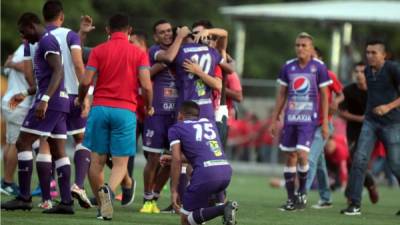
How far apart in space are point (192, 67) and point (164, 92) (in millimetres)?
938

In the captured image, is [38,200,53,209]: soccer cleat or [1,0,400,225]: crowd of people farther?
[38,200,53,209]: soccer cleat

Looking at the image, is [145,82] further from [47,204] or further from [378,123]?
[378,123]

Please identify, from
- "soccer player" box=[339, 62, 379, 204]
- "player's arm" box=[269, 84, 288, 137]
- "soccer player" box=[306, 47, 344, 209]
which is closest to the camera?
"player's arm" box=[269, 84, 288, 137]

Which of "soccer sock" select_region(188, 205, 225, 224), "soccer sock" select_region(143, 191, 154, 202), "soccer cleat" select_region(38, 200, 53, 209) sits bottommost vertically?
"soccer cleat" select_region(38, 200, 53, 209)

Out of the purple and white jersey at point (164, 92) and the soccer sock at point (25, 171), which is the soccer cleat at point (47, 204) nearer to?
the soccer sock at point (25, 171)

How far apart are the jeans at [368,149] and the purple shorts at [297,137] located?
0.83 metres

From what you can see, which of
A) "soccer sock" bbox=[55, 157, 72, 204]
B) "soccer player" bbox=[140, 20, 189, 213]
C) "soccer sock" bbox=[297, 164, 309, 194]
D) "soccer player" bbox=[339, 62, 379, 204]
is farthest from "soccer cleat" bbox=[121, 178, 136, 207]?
"soccer player" bbox=[339, 62, 379, 204]

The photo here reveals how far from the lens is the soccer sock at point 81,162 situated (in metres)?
14.7

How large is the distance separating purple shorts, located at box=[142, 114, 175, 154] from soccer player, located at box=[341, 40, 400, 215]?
→ 8.76 ft

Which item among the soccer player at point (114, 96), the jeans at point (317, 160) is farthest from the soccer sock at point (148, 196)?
the jeans at point (317, 160)

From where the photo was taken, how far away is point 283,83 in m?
16.8

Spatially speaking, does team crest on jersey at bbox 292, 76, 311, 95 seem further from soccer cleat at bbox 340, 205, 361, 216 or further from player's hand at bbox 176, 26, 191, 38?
player's hand at bbox 176, 26, 191, 38

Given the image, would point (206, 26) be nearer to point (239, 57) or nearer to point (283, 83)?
point (283, 83)

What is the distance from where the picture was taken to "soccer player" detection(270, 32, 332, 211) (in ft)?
54.1
